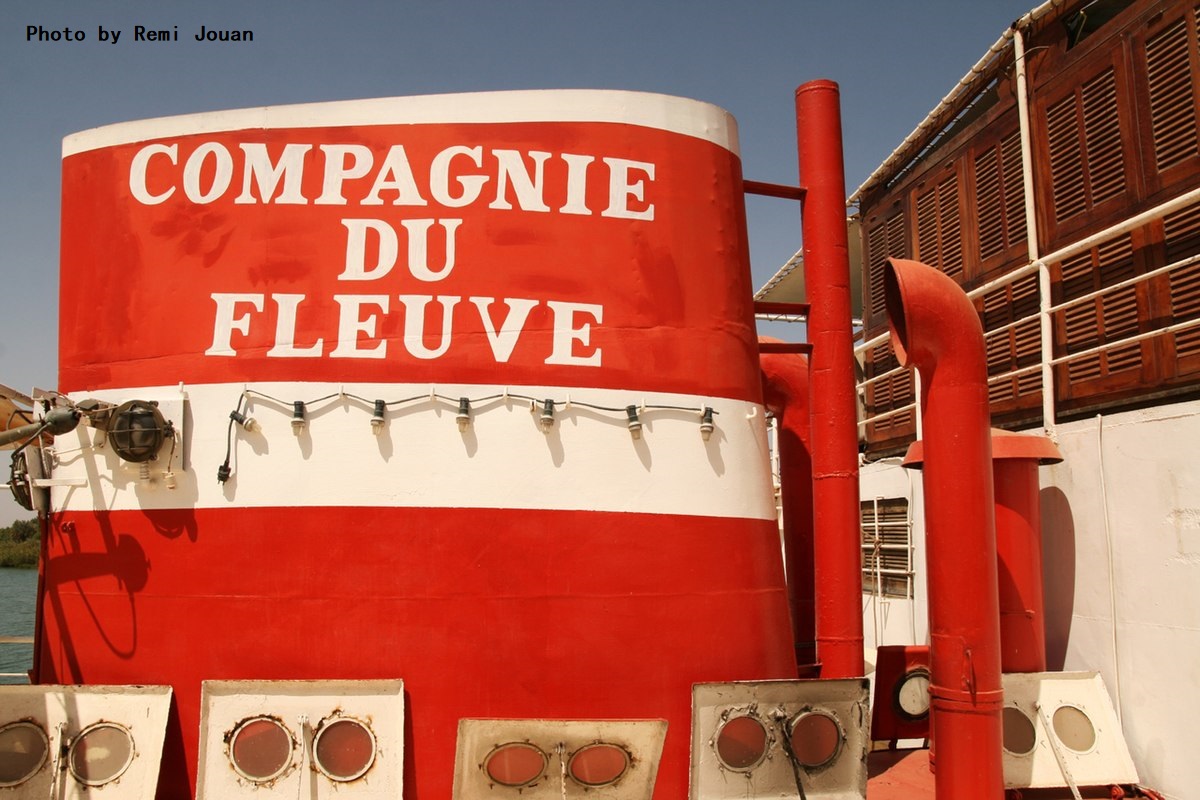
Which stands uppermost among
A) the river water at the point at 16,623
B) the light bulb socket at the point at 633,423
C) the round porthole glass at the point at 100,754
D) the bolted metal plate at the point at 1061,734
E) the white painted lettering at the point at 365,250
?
the white painted lettering at the point at 365,250

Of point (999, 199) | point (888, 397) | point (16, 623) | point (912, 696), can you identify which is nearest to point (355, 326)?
point (912, 696)

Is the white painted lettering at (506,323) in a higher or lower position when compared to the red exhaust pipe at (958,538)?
higher

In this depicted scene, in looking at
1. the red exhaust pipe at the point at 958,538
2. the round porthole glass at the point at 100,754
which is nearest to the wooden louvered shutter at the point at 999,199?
the red exhaust pipe at the point at 958,538

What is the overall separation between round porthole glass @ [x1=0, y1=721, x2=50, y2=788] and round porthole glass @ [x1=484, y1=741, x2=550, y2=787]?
260 cm

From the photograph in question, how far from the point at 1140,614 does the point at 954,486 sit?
1847 millimetres

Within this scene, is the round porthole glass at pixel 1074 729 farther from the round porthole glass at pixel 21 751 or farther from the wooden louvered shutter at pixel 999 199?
the round porthole glass at pixel 21 751

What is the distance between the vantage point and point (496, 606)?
5340mm

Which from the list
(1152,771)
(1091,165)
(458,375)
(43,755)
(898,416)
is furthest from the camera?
(898,416)

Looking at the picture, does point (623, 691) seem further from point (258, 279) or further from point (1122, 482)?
point (1122, 482)

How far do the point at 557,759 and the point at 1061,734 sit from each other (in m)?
3.62

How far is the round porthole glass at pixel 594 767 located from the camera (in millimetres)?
5004

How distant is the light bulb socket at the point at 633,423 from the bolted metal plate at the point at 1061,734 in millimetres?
3170

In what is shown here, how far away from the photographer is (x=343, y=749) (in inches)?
197

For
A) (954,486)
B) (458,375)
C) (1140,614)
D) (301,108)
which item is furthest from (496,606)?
(1140,614)
